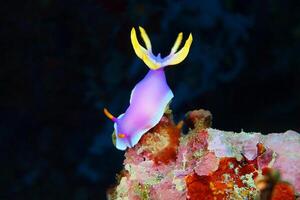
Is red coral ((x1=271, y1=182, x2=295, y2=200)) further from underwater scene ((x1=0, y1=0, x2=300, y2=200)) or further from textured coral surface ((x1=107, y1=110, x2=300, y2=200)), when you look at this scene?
underwater scene ((x1=0, y1=0, x2=300, y2=200))

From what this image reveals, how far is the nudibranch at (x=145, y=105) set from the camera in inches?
68.1

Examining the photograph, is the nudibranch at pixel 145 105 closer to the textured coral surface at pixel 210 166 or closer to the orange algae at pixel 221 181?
the textured coral surface at pixel 210 166

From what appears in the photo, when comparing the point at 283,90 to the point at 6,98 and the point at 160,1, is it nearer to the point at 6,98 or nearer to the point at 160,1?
the point at 160,1

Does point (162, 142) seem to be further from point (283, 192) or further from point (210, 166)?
point (283, 192)

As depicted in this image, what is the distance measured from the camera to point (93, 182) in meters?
4.18

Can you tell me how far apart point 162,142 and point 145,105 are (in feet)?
0.63

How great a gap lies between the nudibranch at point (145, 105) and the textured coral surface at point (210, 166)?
3.6 inches

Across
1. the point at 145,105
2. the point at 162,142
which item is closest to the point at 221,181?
the point at 162,142

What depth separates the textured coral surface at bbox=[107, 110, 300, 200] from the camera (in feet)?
4.53

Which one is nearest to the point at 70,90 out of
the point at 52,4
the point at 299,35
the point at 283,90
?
the point at 52,4

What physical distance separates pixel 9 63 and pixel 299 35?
311 cm

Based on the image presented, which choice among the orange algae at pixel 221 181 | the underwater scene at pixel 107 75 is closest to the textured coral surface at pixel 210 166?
the orange algae at pixel 221 181

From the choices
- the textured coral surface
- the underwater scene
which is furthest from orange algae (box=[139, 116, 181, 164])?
the underwater scene

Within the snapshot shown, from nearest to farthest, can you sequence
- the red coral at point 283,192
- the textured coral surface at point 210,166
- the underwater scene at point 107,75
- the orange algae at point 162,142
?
the red coral at point 283,192, the textured coral surface at point 210,166, the orange algae at point 162,142, the underwater scene at point 107,75
